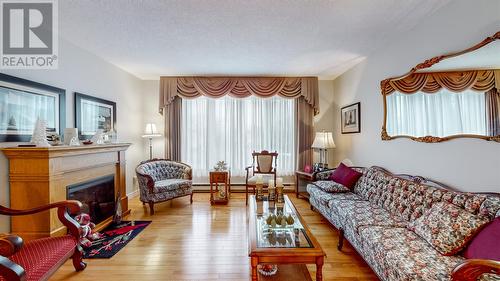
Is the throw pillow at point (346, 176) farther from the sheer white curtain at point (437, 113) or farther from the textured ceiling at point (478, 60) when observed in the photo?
the textured ceiling at point (478, 60)

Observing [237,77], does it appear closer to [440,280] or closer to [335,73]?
[335,73]

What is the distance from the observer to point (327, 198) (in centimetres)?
307

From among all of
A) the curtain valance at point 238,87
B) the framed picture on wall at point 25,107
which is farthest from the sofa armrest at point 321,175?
the framed picture on wall at point 25,107

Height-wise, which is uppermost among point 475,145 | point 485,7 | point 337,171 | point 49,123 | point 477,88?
point 485,7

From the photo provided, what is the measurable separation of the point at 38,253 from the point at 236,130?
149 inches

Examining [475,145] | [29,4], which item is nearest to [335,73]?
[475,145]

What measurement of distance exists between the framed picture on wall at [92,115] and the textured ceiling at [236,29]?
0.76 meters

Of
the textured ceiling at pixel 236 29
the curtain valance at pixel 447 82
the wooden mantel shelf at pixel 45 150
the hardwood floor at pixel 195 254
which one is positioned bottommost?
the hardwood floor at pixel 195 254

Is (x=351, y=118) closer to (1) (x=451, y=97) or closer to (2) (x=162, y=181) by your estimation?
(1) (x=451, y=97)

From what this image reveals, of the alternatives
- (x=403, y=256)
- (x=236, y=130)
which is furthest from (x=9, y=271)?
(x=236, y=130)

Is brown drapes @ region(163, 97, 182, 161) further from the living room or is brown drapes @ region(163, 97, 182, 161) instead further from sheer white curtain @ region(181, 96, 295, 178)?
the living room

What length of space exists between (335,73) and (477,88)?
2.91m

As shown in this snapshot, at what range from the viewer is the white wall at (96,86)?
2.52m

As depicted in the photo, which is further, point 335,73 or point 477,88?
point 335,73
